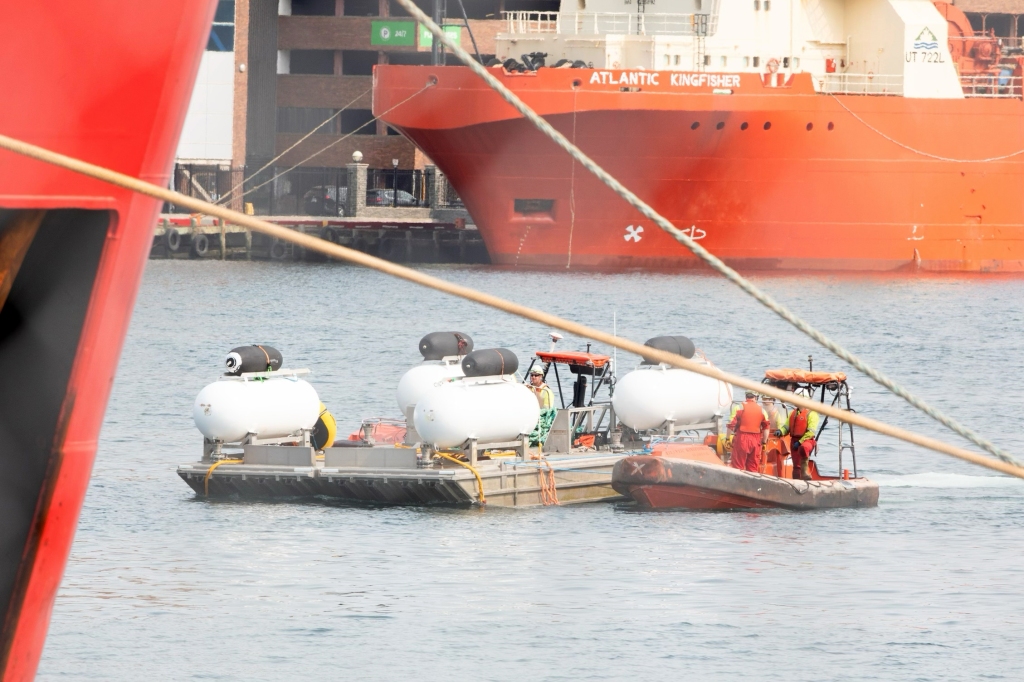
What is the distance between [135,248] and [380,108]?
4576cm

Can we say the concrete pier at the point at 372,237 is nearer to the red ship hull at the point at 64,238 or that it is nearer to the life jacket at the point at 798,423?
the life jacket at the point at 798,423

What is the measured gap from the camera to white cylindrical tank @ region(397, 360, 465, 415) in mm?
19452

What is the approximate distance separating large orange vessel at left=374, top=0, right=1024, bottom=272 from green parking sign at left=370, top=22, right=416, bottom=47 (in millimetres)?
21773

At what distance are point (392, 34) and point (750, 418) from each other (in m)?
58.7

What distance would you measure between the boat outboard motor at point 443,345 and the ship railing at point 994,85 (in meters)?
35.8

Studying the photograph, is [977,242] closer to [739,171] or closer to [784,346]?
[739,171]

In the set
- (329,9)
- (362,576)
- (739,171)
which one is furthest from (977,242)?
(362,576)

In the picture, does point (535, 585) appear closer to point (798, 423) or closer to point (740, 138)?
point (798, 423)

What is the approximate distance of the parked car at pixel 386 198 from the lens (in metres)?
74.2

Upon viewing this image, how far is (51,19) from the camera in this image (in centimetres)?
551

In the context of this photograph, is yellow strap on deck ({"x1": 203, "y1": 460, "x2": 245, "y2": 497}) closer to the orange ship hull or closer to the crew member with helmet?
the crew member with helmet

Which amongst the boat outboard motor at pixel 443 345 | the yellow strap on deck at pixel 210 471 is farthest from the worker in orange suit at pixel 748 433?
the yellow strap on deck at pixel 210 471

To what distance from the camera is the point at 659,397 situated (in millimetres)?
19250

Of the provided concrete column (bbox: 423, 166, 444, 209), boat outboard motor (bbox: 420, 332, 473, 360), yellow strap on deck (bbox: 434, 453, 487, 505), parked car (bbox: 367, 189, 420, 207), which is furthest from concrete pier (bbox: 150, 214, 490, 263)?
yellow strap on deck (bbox: 434, 453, 487, 505)
